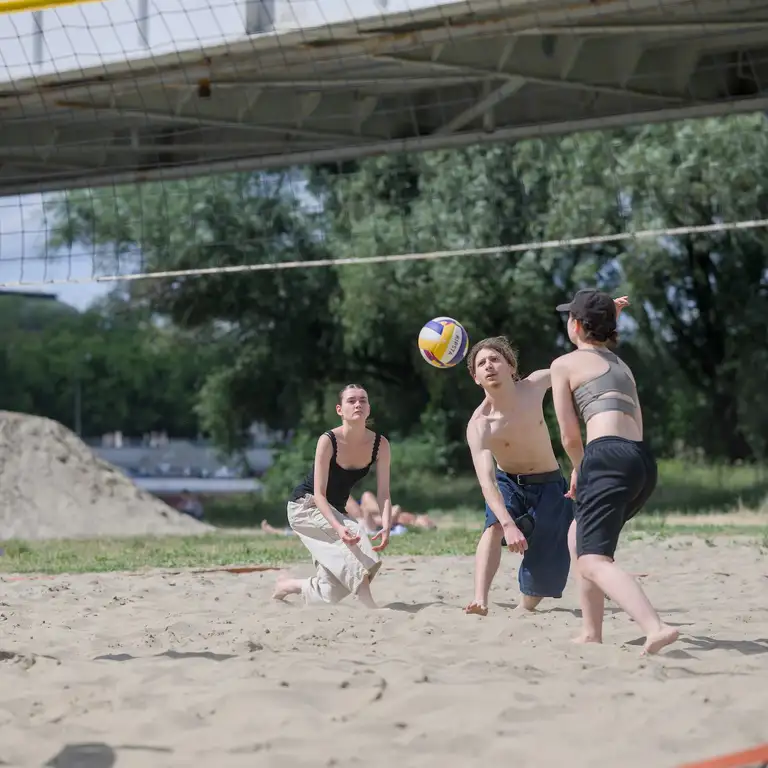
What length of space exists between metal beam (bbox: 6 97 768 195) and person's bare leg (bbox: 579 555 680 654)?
9.71m

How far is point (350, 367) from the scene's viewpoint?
23625 millimetres

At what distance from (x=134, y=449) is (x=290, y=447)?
22166 mm

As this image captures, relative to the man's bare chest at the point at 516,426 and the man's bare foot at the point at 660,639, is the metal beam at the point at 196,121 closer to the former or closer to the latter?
the man's bare chest at the point at 516,426

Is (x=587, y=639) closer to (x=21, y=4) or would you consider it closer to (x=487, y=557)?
(x=487, y=557)

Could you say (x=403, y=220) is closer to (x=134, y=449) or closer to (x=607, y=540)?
(x=607, y=540)

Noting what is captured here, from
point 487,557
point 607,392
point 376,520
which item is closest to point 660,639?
point 607,392

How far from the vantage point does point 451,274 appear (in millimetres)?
20203

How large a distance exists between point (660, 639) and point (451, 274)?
52.9ft

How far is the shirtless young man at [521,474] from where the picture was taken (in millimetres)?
5645

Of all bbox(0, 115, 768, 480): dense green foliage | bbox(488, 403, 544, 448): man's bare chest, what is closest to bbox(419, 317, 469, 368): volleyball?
bbox(488, 403, 544, 448): man's bare chest

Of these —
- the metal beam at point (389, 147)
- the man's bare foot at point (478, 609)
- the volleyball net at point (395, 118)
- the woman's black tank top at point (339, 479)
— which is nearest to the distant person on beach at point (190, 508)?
the volleyball net at point (395, 118)

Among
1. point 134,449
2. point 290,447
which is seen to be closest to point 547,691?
point 290,447

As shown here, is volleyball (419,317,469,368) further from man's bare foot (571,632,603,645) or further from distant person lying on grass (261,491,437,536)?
distant person lying on grass (261,491,437,536)

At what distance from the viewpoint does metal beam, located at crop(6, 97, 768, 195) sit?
1331 cm
